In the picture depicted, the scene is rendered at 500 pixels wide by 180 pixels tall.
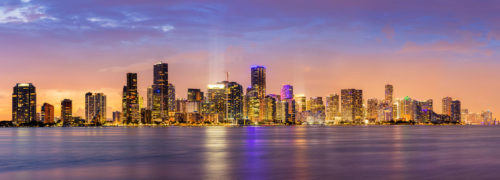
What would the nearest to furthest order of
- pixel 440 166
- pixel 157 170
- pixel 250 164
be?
pixel 157 170, pixel 440 166, pixel 250 164

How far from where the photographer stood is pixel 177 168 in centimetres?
4603

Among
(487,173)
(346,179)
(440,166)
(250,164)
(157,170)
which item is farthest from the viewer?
(250,164)

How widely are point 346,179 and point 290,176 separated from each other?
4.18 meters

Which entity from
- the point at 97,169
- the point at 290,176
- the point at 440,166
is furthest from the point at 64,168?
the point at 440,166

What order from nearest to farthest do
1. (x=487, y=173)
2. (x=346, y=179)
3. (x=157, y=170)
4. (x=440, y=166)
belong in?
(x=346, y=179) < (x=487, y=173) < (x=157, y=170) < (x=440, y=166)

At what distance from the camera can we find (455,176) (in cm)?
3978

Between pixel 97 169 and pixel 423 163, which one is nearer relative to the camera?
pixel 97 169

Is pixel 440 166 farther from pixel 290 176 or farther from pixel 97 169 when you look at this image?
pixel 97 169

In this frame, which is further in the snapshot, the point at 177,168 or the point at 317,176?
the point at 177,168

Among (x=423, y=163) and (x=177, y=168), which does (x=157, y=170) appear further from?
(x=423, y=163)

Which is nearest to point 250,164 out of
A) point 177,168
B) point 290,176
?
point 177,168

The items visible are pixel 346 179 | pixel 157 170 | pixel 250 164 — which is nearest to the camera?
pixel 346 179

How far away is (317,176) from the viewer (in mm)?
39438

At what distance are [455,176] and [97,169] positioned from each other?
2899 centimetres
